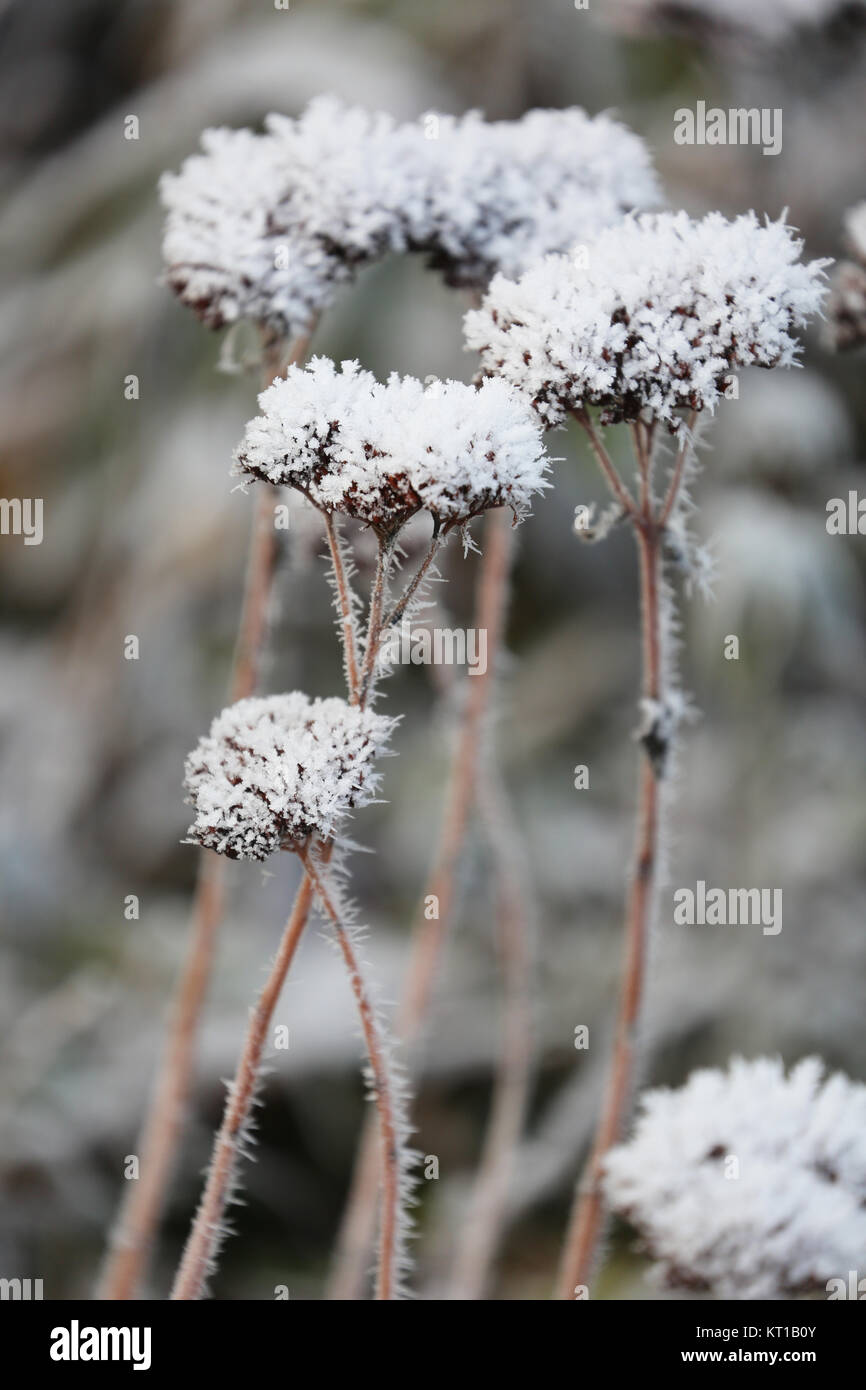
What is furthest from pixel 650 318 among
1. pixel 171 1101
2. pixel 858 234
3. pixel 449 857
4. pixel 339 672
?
pixel 339 672

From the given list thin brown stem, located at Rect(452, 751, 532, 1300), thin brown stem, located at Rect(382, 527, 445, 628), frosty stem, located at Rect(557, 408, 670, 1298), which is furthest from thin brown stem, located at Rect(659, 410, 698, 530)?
thin brown stem, located at Rect(452, 751, 532, 1300)

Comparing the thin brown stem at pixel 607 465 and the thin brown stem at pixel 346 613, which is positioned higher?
the thin brown stem at pixel 607 465

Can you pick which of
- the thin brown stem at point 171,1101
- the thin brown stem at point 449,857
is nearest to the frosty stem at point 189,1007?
the thin brown stem at point 171,1101

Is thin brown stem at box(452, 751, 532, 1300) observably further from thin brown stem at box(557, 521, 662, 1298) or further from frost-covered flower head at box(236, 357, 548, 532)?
frost-covered flower head at box(236, 357, 548, 532)

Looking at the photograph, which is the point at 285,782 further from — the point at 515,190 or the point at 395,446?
the point at 515,190

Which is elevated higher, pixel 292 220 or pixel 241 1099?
pixel 292 220

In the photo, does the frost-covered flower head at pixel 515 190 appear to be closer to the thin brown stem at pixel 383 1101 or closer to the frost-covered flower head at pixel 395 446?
the frost-covered flower head at pixel 395 446
